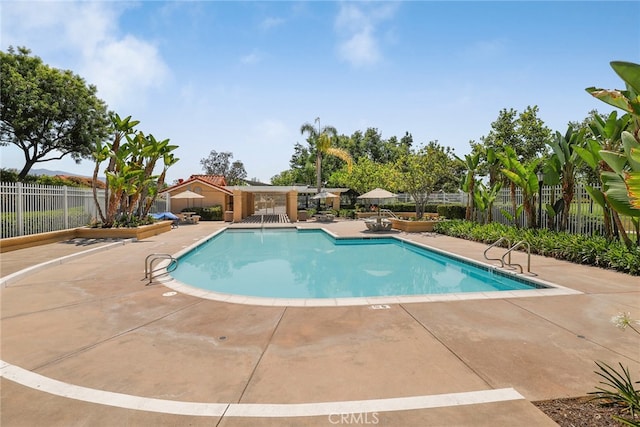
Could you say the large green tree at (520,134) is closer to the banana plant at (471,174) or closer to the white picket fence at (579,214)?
the banana plant at (471,174)

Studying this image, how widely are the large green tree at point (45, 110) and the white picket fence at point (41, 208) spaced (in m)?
5.48

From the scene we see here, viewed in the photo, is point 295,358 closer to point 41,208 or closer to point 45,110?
point 41,208

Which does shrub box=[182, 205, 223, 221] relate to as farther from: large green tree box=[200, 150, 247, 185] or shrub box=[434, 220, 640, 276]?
large green tree box=[200, 150, 247, 185]

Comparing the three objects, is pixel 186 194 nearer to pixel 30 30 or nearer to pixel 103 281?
pixel 30 30

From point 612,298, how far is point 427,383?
5.58 m

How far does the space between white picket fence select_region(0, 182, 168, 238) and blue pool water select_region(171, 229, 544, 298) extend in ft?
20.6

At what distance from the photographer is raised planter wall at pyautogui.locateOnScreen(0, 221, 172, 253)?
12008 millimetres

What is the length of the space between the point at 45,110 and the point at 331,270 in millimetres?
24936

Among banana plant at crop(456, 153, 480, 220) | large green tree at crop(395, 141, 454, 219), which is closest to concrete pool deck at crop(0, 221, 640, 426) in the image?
banana plant at crop(456, 153, 480, 220)

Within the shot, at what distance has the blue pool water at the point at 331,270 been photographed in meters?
9.09

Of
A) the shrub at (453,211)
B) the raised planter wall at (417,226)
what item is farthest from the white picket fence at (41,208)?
the shrub at (453,211)

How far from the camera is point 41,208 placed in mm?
13906

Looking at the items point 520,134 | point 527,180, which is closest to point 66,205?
point 527,180

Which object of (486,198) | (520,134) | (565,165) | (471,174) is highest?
(520,134)
